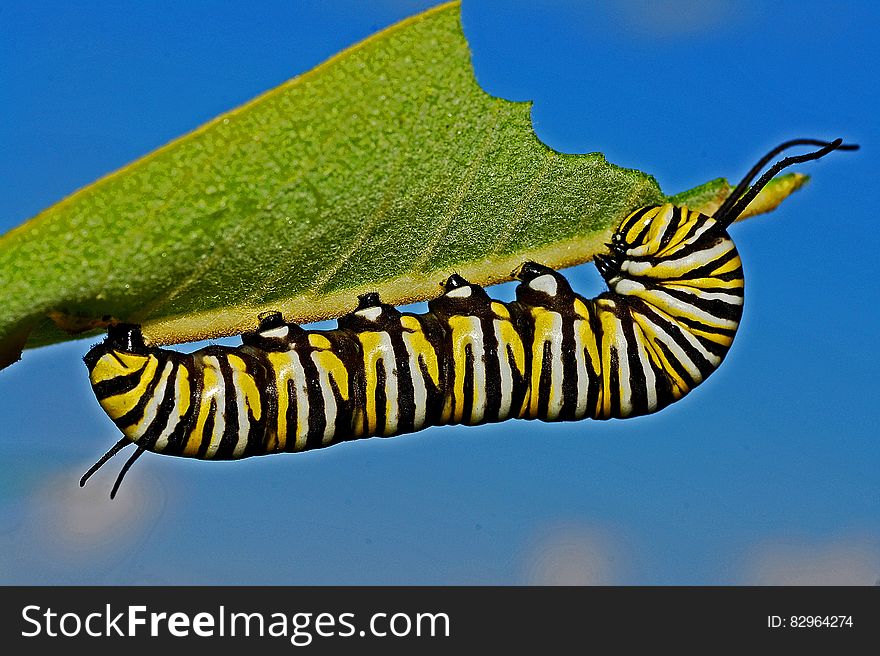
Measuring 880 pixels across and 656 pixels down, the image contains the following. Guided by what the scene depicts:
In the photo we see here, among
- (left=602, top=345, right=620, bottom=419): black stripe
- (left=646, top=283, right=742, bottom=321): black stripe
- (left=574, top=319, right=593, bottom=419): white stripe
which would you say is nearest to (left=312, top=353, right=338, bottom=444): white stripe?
(left=574, top=319, right=593, bottom=419): white stripe

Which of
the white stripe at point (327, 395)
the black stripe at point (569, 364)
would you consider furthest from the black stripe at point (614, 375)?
the white stripe at point (327, 395)

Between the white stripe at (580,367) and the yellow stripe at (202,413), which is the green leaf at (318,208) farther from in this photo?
the white stripe at (580,367)

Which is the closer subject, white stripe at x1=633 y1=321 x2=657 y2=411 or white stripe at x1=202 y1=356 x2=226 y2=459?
white stripe at x1=202 y1=356 x2=226 y2=459

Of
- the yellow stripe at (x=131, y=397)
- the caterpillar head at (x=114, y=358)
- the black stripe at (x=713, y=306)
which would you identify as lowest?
the yellow stripe at (x=131, y=397)

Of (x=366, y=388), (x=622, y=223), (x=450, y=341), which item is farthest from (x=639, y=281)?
(x=366, y=388)

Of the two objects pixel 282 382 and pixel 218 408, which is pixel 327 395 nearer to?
pixel 282 382

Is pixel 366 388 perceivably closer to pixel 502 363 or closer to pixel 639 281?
pixel 502 363

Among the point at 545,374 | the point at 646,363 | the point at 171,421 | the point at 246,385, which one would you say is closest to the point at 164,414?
the point at 171,421

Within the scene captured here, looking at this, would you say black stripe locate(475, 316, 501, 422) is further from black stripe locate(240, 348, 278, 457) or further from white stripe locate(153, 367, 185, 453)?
white stripe locate(153, 367, 185, 453)
